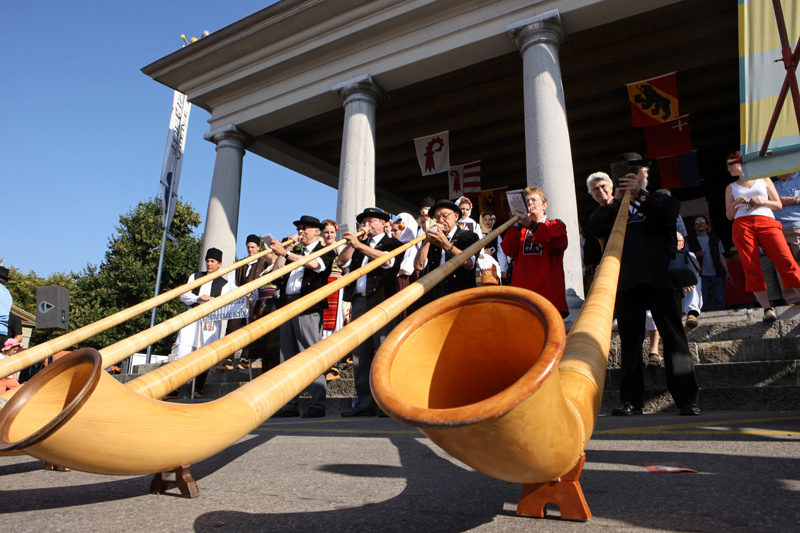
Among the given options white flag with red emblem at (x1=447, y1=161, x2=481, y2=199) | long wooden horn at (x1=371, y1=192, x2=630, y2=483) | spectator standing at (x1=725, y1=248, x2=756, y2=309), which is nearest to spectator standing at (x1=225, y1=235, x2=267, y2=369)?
long wooden horn at (x1=371, y1=192, x2=630, y2=483)

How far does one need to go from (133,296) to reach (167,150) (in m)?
19.1

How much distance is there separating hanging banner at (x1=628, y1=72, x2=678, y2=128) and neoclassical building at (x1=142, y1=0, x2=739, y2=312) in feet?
3.21

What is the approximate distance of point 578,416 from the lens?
1284 millimetres

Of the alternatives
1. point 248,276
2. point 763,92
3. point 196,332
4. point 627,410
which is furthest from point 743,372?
point 196,332

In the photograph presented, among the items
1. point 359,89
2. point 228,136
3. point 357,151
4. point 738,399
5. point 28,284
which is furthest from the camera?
point 28,284

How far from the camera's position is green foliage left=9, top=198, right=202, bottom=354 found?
2917cm

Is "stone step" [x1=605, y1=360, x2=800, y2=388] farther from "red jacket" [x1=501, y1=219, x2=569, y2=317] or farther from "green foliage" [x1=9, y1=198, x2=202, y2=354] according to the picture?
"green foliage" [x1=9, y1=198, x2=202, y2=354]

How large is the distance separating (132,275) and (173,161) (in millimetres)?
18599

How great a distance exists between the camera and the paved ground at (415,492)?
60.5 inches

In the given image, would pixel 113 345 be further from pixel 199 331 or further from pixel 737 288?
pixel 737 288

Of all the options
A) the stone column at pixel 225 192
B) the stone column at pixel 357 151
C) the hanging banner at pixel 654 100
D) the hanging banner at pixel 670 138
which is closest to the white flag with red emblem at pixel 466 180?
the stone column at pixel 357 151

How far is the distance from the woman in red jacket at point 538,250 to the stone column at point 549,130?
311cm

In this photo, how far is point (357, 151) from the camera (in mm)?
10664

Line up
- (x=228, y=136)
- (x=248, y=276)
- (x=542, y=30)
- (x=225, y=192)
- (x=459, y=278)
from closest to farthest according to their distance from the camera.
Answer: (x=459, y=278)
(x=248, y=276)
(x=542, y=30)
(x=225, y=192)
(x=228, y=136)
